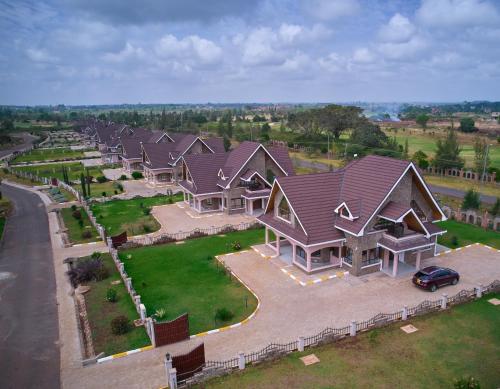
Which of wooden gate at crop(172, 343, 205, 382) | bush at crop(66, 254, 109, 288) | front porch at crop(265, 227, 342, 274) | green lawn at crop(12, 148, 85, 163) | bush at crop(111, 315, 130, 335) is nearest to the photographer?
wooden gate at crop(172, 343, 205, 382)

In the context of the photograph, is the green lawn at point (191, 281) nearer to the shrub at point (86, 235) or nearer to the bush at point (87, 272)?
the bush at point (87, 272)

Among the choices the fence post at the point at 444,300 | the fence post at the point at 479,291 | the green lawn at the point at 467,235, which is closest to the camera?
the fence post at the point at 444,300

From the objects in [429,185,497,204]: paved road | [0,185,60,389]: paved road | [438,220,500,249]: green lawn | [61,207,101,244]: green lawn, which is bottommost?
[0,185,60,389]: paved road

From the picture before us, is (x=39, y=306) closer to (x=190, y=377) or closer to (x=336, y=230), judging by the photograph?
(x=190, y=377)

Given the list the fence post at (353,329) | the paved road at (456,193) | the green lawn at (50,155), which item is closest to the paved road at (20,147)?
the green lawn at (50,155)

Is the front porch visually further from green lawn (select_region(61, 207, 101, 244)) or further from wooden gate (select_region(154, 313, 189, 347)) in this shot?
green lawn (select_region(61, 207, 101, 244))

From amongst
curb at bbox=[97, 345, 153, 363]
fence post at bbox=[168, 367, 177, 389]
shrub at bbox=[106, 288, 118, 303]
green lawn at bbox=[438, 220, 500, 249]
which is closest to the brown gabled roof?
shrub at bbox=[106, 288, 118, 303]
